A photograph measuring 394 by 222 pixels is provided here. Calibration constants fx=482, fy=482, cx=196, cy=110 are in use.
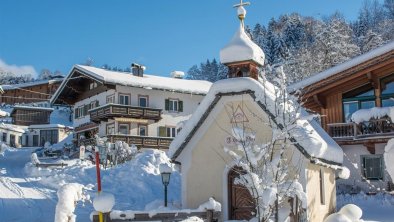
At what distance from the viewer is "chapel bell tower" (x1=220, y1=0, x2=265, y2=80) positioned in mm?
14992

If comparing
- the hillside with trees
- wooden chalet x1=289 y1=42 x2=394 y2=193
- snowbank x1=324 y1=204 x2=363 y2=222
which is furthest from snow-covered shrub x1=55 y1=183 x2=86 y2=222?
the hillside with trees

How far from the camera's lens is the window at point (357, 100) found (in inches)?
967

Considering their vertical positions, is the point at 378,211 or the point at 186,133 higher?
the point at 186,133

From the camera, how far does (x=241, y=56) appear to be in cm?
1498

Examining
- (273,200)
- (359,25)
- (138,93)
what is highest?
(359,25)

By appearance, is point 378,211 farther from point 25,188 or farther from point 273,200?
point 25,188

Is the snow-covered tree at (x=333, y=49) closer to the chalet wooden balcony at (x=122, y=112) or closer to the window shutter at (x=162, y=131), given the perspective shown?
the window shutter at (x=162, y=131)

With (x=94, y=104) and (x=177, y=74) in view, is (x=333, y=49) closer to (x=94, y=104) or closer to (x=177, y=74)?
(x=177, y=74)

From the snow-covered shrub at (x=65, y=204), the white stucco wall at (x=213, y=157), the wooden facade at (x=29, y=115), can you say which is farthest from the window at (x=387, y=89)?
Result: the wooden facade at (x=29, y=115)

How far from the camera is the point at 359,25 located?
249ft

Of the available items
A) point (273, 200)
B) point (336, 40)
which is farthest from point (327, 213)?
point (336, 40)

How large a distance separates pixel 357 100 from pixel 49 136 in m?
44.9

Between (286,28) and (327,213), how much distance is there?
220ft

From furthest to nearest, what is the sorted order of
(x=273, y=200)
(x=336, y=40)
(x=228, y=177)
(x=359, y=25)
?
(x=359, y=25) → (x=336, y=40) → (x=228, y=177) → (x=273, y=200)
